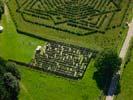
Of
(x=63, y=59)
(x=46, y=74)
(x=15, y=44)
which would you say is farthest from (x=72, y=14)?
(x=46, y=74)

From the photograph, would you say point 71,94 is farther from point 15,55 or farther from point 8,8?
point 8,8

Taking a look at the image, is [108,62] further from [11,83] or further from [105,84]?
[11,83]

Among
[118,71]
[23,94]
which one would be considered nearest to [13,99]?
[23,94]

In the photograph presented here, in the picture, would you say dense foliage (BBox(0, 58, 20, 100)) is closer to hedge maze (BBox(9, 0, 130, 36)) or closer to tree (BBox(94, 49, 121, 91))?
tree (BBox(94, 49, 121, 91))

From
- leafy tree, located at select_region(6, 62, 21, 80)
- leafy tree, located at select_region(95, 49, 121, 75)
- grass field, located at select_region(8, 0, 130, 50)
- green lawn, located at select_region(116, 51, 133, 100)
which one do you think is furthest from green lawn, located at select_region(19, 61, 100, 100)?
grass field, located at select_region(8, 0, 130, 50)

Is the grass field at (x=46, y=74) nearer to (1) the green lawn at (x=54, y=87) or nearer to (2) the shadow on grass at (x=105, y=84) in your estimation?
(1) the green lawn at (x=54, y=87)

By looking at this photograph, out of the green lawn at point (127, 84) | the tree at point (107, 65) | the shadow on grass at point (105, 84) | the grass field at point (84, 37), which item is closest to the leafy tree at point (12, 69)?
the shadow on grass at point (105, 84)

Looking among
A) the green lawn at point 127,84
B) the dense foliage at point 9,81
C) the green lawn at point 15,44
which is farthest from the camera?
the green lawn at point 15,44
